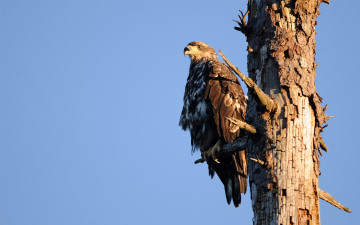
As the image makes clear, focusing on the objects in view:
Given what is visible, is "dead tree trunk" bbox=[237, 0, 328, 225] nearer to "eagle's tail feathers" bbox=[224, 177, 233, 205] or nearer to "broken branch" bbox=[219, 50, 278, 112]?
"broken branch" bbox=[219, 50, 278, 112]

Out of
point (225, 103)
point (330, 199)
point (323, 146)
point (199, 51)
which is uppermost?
point (199, 51)

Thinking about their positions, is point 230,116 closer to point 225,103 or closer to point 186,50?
point 225,103

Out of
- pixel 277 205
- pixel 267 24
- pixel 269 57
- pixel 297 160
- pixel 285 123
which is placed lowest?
pixel 277 205

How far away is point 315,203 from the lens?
380cm

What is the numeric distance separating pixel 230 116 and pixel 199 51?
2.23 metres

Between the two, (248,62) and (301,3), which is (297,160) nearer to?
(248,62)

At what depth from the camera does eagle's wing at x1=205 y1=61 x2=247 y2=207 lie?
6.48 meters

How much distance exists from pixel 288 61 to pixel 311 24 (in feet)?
1.55

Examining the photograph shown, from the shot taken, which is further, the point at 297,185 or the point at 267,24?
the point at 267,24

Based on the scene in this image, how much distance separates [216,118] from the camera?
657cm

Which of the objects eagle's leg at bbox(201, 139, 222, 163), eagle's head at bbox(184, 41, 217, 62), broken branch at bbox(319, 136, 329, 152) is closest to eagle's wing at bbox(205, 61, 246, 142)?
eagle's leg at bbox(201, 139, 222, 163)

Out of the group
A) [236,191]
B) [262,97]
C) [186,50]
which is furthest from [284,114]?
[186,50]

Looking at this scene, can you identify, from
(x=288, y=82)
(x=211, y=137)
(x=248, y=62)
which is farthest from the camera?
(x=211, y=137)

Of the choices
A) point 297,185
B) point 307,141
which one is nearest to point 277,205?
point 297,185
